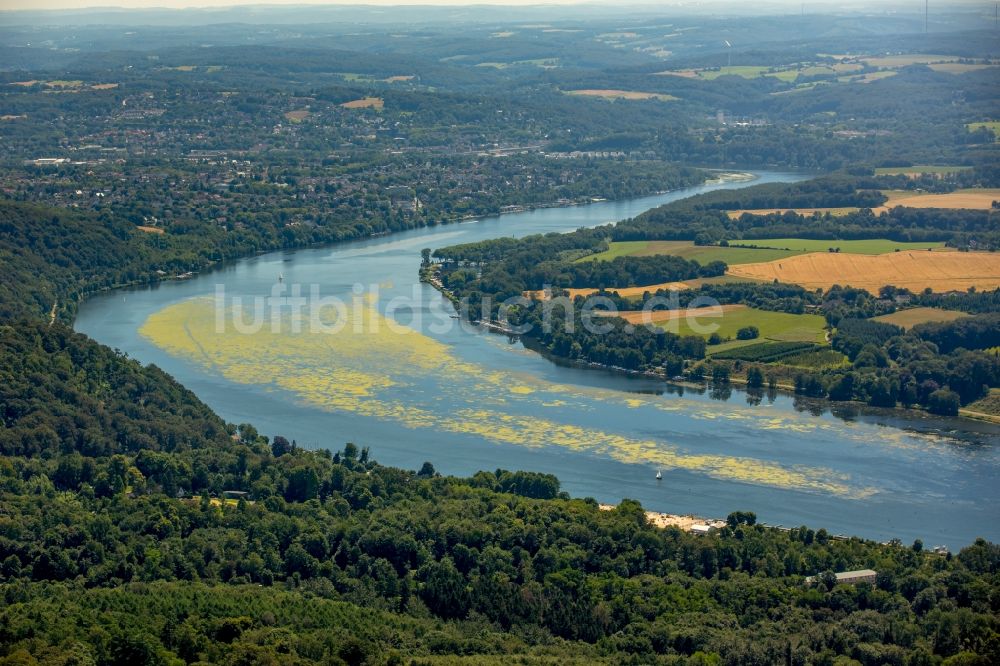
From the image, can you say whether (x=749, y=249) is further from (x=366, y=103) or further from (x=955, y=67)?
(x=955, y=67)

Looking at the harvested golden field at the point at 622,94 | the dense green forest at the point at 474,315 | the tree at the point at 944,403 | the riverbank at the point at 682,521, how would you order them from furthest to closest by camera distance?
1. the harvested golden field at the point at 622,94
2. the tree at the point at 944,403
3. the riverbank at the point at 682,521
4. the dense green forest at the point at 474,315

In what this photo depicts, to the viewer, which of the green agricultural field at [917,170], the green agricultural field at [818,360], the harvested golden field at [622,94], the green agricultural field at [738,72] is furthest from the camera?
the green agricultural field at [738,72]

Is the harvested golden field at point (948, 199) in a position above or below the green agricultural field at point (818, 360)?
above

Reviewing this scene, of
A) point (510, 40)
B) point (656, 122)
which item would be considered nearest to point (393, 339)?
point (656, 122)

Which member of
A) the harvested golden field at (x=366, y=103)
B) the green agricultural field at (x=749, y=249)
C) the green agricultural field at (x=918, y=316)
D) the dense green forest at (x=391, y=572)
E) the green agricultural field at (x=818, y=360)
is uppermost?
the harvested golden field at (x=366, y=103)

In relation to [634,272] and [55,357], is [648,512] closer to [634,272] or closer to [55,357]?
[55,357]

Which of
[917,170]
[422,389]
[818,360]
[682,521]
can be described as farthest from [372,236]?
[682,521]

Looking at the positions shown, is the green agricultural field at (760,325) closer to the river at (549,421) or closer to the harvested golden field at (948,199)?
the river at (549,421)

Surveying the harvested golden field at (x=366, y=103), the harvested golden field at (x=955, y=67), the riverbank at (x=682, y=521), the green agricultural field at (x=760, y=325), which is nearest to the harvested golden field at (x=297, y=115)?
the harvested golden field at (x=366, y=103)
